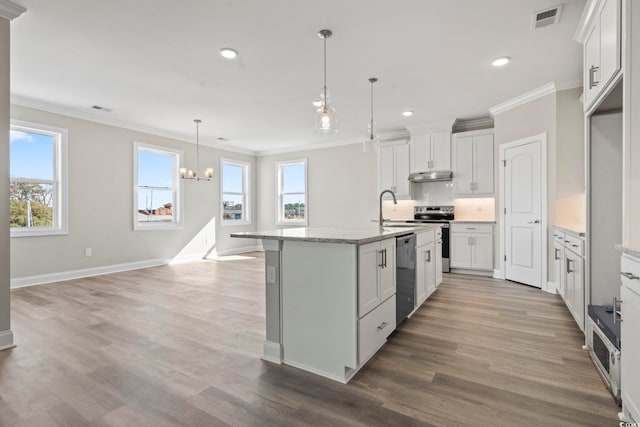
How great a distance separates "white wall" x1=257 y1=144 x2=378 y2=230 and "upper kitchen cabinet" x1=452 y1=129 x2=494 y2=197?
1.77m

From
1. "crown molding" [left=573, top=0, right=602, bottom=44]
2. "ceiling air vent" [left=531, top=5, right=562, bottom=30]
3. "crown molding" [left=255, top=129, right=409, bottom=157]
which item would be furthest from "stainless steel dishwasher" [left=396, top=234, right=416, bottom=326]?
"crown molding" [left=255, top=129, right=409, bottom=157]

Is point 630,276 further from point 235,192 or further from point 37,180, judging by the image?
point 235,192

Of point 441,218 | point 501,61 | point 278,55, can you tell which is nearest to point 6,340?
point 278,55

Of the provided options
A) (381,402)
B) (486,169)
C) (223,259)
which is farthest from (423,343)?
(223,259)

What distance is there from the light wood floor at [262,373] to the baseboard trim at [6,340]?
0.07 meters

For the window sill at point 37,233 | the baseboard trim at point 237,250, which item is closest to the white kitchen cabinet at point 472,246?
the baseboard trim at point 237,250

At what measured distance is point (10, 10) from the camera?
2.55 m

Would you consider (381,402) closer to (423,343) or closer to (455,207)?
(423,343)

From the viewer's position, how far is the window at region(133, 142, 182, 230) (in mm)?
6121

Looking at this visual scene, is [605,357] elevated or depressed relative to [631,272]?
depressed

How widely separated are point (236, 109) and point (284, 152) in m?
3.14

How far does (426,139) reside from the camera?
19.7 ft

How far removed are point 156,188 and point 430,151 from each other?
5401mm

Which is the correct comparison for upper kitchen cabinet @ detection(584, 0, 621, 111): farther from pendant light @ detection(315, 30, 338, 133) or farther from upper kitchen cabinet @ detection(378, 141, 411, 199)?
upper kitchen cabinet @ detection(378, 141, 411, 199)
